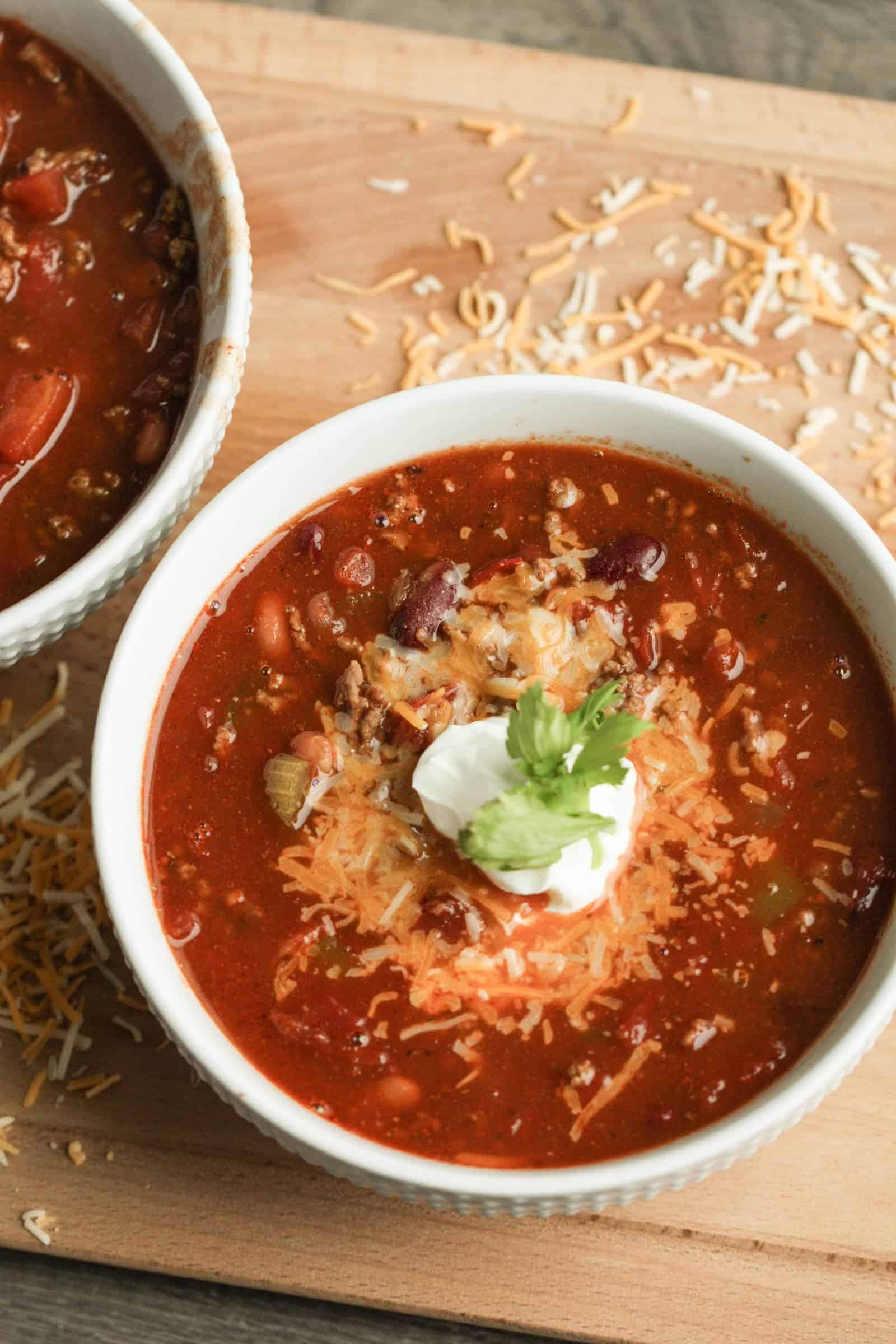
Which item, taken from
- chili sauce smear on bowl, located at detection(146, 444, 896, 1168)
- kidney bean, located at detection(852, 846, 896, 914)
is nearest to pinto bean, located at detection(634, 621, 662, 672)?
chili sauce smear on bowl, located at detection(146, 444, 896, 1168)

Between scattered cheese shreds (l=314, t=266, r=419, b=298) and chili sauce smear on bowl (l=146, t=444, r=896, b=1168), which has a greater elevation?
scattered cheese shreds (l=314, t=266, r=419, b=298)

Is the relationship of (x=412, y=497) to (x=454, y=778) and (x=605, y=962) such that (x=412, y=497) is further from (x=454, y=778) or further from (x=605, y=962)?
(x=605, y=962)

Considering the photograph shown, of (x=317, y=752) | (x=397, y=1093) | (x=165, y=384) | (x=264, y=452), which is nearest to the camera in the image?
(x=397, y=1093)

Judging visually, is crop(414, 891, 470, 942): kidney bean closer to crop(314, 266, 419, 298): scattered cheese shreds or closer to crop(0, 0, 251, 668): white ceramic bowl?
crop(0, 0, 251, 668): white ceramic bowl

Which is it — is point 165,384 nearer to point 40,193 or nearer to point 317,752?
point 40,193

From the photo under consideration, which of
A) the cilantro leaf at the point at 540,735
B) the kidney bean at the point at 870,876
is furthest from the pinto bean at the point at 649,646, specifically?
the kidney bean at the point at 870,876

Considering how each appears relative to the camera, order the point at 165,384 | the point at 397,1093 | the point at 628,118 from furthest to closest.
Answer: the point at 628,118 → the point at 165,384 → the point at 397,1093

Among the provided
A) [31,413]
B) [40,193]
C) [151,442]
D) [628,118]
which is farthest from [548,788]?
[628,118]

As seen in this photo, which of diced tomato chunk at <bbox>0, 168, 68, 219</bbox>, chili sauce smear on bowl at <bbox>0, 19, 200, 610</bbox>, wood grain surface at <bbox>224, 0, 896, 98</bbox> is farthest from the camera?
wood grain surface at <bbox>224, 0, 896, 98</bbox>

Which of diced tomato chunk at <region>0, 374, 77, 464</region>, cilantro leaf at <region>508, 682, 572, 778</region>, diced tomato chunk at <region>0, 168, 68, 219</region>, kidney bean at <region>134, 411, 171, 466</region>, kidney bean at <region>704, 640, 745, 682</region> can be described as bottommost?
kidney bean at <region>704, 640, 745, 682</region>
